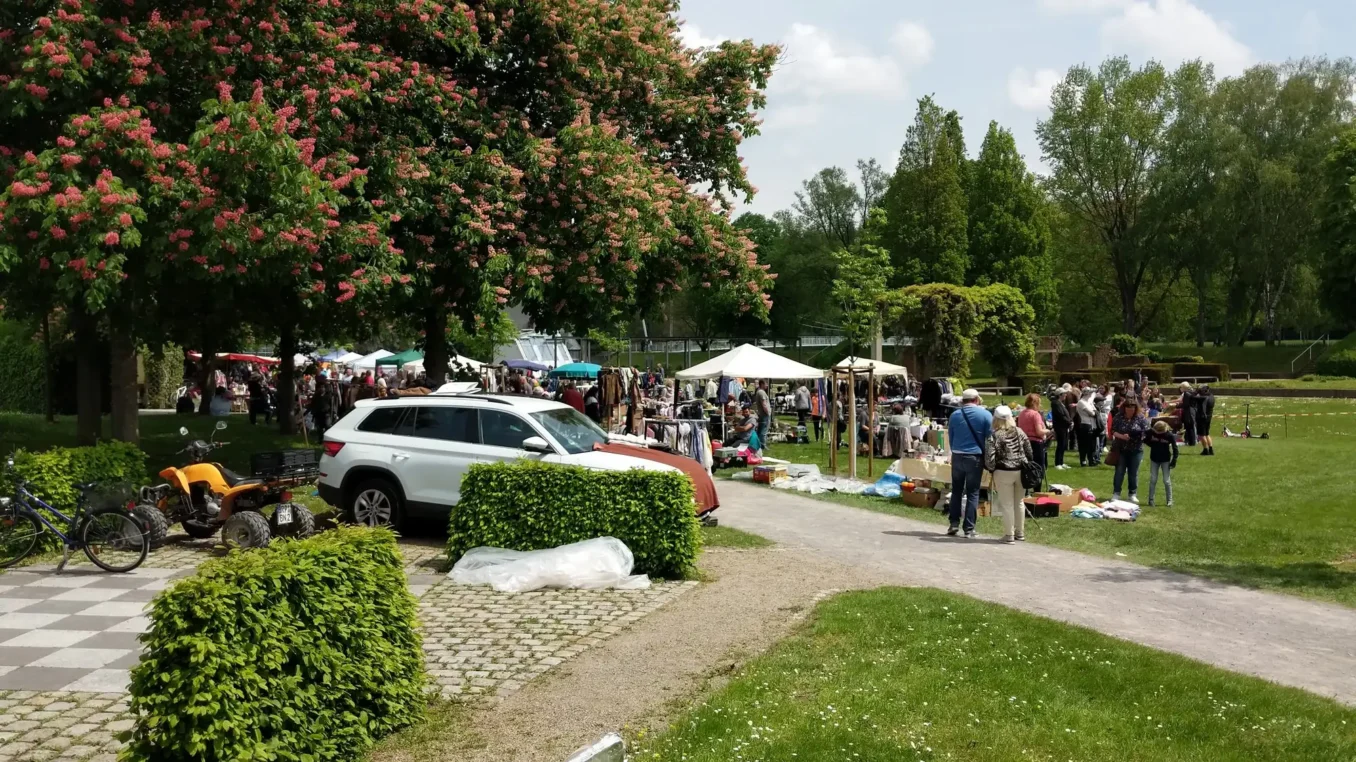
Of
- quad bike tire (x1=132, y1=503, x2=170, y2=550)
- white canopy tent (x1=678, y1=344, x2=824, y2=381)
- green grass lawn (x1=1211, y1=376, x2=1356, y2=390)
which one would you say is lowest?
quad bike tire (x1=132, y1=503, x2=170, y2=550)

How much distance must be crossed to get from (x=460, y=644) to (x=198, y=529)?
5.62m

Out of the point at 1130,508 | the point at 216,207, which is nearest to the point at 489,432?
the point at 216,207

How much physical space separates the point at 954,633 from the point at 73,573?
7934 millimetres

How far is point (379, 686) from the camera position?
5.77 metres

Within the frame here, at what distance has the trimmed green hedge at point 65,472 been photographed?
36.8 feet

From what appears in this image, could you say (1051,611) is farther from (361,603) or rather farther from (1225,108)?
(1225,108)

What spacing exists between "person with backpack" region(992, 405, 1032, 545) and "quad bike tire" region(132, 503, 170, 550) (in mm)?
9039

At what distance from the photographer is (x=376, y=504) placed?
41.7 feet

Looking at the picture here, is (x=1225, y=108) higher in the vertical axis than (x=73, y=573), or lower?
higher

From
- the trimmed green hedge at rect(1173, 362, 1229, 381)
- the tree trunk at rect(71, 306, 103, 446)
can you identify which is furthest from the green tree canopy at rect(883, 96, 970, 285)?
the tree trunk at rect(71, 306, 103, 446)

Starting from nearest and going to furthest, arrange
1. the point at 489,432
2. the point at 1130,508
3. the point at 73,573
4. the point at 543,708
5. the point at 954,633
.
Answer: the point at 543,708, the point at 954,633, the point at 73,573, the point at 489,432, the point at 1130,508

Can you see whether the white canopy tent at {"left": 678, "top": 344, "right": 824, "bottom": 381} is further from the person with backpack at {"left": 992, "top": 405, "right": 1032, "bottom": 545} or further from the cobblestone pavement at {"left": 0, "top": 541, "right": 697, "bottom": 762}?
the cobblestone pavement at {"left": 0, "top": 541, "right": 697, "bottom": 762}

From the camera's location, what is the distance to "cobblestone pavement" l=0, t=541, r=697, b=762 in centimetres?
587

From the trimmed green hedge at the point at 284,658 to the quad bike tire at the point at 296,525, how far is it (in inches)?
236
